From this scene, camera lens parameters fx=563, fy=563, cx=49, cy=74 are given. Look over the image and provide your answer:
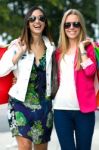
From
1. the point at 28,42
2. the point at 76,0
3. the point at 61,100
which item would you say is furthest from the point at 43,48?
the point at 76,0

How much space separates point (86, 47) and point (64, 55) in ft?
0.79

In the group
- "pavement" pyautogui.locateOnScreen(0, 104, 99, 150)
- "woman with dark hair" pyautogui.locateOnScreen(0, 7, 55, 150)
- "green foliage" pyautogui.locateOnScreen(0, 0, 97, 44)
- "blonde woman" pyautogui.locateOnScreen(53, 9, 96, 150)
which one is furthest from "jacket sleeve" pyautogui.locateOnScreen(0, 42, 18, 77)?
"green foliage" pyautogui.locateOnScreen(0, 0, 97, 44)

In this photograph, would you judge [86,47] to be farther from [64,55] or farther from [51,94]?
[51,94]

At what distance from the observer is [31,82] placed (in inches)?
221

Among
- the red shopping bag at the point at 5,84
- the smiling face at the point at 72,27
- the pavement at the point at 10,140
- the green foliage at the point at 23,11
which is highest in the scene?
the smiling face at the point at 72,27

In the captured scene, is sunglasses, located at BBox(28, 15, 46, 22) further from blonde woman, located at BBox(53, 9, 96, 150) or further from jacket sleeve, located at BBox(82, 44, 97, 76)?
jacket sleeve, located at BBox(82, 44, 97, 76)

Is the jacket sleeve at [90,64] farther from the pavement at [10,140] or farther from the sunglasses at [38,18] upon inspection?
the pavement at [10,140]

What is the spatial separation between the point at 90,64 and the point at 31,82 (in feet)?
2.04

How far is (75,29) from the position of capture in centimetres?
559

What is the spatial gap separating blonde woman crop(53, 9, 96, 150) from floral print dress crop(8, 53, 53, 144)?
0.17 meters

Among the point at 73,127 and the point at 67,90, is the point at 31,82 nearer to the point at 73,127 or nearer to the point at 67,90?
the point at 67,90

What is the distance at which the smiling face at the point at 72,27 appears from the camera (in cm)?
558

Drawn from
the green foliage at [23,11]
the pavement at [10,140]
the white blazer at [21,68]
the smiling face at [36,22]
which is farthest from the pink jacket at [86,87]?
the green foliage at [23,11]

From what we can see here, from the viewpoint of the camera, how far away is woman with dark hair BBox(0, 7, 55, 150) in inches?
221
